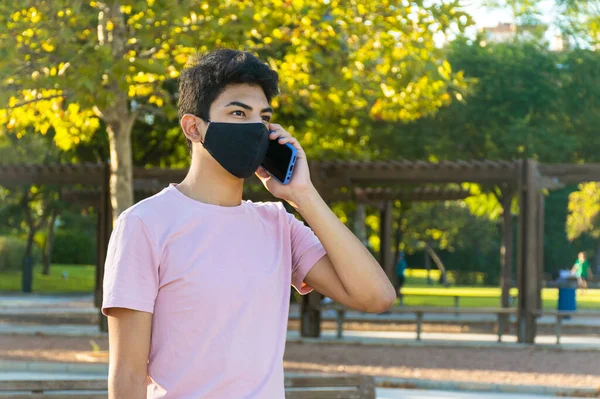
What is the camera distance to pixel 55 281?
4594 cm

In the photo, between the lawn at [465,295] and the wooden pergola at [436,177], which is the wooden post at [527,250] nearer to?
the wooden pergola at [436,177]

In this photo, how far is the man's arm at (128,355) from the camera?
2504 millimetres

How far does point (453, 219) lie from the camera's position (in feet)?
170

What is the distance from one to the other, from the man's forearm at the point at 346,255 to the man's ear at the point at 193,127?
0.31 meters

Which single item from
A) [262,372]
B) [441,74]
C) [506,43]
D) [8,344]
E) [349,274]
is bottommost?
[8,344]

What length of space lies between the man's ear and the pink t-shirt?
0.18m

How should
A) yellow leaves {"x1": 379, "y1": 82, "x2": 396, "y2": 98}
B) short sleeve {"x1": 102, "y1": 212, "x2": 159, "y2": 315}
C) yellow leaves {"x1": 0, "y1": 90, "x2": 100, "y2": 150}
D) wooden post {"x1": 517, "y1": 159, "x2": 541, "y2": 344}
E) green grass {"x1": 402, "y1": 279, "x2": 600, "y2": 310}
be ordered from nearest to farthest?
short sleeve {"x1": 102, "y1": 212, "x2": 159, "y2": 315}, yellow leaves {"x1": 0, "y1": 90, "x2": 100, "y2": 150}, yellow leaves {"x1": 379, "y1": 82, "x2": 396, "y2": 98}, wooden post {"x1": 517, "y1": 159, "x2": 541, "y2": 344}, green grass {"x1": 402, "y1": 279, "x2": 600, "y2": 310}

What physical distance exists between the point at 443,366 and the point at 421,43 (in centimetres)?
424

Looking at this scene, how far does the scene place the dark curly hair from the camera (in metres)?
2.71

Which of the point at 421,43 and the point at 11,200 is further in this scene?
the point at 11,200

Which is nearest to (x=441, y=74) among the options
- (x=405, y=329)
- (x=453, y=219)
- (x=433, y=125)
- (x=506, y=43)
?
(x=405, y=329)

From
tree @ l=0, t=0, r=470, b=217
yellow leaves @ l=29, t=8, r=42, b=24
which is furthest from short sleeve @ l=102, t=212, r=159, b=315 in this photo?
yellow leaves @ l=29, t=8, r=42, b=24

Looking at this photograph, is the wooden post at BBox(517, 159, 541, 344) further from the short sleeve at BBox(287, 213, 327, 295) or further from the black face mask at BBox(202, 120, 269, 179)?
the black face mask at BBox(202, 120, 269, 179)

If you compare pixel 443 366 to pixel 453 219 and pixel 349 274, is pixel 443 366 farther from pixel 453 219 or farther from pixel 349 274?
pixel 453 219
